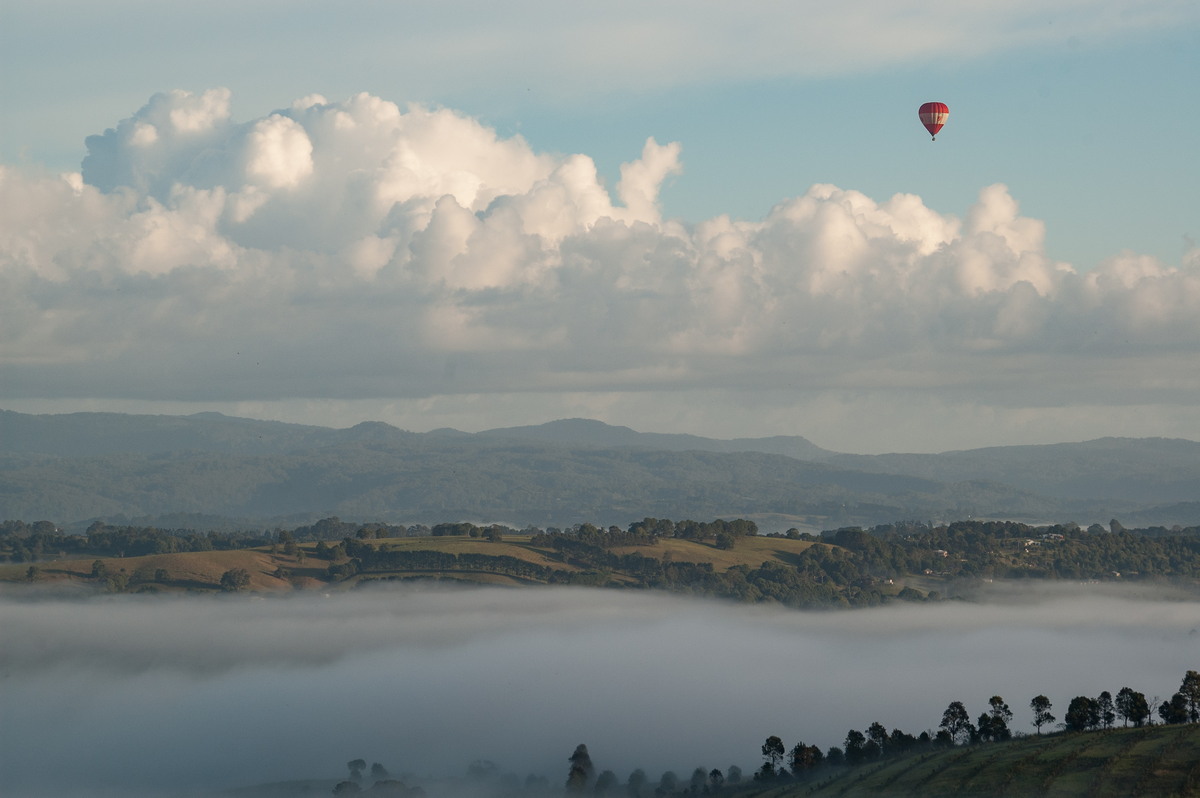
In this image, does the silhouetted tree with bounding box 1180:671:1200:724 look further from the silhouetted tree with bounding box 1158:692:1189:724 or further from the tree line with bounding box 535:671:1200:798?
the silhouetted tree with bounding box 1158:692:1189:724

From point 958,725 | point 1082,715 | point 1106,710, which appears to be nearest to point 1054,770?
point 1082,715

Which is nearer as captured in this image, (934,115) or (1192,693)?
(1192,693)

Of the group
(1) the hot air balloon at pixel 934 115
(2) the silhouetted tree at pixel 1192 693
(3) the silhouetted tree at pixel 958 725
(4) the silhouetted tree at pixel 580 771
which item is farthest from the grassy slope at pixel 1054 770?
(1) the hot air balloon at pixel 934 115

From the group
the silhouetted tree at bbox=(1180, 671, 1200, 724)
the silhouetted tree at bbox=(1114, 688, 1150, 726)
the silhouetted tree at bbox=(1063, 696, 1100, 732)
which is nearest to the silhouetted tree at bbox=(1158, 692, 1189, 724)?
the silhouetted tree at bbox=(1180, 671, 1200, 724)

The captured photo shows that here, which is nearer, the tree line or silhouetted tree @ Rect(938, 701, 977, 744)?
the tree line

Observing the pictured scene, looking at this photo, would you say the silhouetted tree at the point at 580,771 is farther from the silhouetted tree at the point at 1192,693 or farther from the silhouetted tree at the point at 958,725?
the silhouetted tree at the point at 1192,693

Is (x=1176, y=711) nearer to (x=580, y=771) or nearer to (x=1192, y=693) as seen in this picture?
(x=1192, y=693)

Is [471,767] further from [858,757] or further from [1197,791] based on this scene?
[1197,791]

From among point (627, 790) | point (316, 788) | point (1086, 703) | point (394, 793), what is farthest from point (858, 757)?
point (316, 788)

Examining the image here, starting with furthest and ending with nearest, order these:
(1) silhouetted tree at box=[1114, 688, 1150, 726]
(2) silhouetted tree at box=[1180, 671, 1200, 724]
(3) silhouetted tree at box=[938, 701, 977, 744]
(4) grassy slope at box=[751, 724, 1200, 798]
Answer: (3) silhouetted tree at box=[938, 701, 977, 744], (1) silhouetted tree at box=[1114, 688, 1150, 726], (2) silhouetted tree at box=[1180, 671, 1200, 724], (4) grassy slope at box=[751, 724, 1200, 798]
